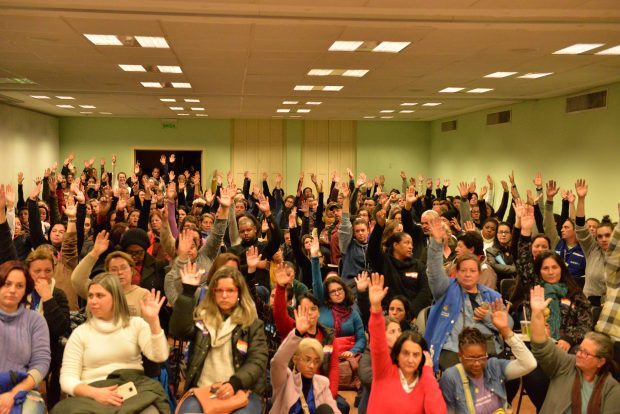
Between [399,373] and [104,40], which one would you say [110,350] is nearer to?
[399,373]

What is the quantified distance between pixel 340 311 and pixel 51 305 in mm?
2236

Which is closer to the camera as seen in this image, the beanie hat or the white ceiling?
the beanie hat

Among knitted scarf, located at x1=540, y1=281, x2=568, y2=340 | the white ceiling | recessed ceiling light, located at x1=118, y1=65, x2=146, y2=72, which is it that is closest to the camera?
knitted scarf, located at x1=540, y1=281, x2=568, y2=340

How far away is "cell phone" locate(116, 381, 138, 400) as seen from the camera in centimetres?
335

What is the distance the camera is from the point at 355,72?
9.59 metres

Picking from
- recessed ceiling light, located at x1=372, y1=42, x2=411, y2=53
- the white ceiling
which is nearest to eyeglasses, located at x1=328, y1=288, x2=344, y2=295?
the white ceiling

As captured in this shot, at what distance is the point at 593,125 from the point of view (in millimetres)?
11102

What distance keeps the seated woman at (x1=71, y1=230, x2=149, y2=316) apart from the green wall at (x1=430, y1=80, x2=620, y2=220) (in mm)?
8585

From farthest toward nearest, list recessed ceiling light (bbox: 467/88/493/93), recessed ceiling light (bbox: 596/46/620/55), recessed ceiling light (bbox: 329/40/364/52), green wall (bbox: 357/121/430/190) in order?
green wall (bbox: 357/121/430/190) < recessed ceiling light (bbox: 467/88/493/93) < recessed ceiling light (bbox: 596/46/620/55) < recessed ceiling light (bbox: 329/40/364/52)

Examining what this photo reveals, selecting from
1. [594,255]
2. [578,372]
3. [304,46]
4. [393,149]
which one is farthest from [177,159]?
[578,372]

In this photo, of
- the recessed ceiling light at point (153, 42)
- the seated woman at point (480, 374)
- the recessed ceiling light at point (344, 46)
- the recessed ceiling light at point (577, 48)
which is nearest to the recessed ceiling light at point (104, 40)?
the recessed ceiling light at point (153, 42)

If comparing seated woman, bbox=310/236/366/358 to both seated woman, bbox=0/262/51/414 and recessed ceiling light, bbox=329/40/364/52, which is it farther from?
recessed ceiling light, bbox=329/40/364/52

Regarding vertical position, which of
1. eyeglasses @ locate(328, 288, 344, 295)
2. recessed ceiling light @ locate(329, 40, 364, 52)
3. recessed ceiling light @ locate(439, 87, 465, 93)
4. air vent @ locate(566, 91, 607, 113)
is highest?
recessed ceiling light @ locate(439, 87, 465, 93)

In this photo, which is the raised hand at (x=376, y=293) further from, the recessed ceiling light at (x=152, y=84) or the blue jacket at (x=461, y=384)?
the recessed ceiling light at (x=152, y=84)
